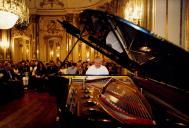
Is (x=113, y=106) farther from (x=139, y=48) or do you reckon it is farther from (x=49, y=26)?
(x=49, y=26)

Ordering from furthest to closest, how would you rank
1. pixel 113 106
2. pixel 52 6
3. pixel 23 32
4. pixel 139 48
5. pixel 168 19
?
pixel 52 6 < pixel 23 32 < pixel 168 19 < pixel 139 48 < pixel 113 106

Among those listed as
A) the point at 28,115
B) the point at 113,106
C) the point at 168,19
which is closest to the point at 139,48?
the point at 113,106

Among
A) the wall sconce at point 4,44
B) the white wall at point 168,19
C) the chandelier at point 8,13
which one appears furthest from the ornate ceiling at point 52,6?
the white wall at point 168,19

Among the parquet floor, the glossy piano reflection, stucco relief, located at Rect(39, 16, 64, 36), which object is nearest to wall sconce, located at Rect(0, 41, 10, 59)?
stucco relief, located at Rect(39, 16, 64, 36)

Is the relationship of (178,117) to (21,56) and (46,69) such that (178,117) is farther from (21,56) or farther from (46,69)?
(21,56)

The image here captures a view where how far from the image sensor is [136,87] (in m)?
3.57

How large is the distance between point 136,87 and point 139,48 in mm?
836

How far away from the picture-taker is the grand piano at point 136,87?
219cm

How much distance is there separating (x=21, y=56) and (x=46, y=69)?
10.4 ft

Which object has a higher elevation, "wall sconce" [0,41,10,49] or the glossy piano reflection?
"wall sconce" [0,41,10,49]

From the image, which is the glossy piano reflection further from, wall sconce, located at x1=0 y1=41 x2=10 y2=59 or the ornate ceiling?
the ornate ceiling

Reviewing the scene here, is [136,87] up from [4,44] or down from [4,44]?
down

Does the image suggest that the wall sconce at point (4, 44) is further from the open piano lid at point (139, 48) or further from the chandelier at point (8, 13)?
the open piano lid at point (139, 48)

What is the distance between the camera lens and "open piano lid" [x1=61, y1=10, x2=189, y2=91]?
7.59 ft
